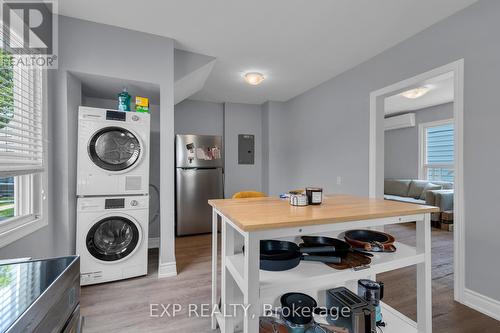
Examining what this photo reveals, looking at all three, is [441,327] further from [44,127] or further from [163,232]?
[44,127]

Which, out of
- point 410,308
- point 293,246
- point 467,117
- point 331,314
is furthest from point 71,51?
point 410,308

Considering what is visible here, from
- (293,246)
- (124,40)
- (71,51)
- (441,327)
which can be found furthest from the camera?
(124,40)

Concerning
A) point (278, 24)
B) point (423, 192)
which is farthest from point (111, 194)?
point (423, 192)

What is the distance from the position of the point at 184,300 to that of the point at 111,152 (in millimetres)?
1555

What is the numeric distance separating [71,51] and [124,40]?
471mm

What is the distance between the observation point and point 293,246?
1311 millimetres

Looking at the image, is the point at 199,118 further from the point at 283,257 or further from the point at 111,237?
the point at 283,257

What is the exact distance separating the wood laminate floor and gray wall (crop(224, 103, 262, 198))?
6.78 feet

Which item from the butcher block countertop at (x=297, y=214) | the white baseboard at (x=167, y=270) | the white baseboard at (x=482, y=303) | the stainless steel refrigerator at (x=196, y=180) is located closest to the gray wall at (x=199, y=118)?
the stainless steel refrigerator at (x=196, y=180)

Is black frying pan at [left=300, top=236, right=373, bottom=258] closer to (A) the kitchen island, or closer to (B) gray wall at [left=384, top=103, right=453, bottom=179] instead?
(A) the kitchen island

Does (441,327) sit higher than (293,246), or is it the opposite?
(293,246)

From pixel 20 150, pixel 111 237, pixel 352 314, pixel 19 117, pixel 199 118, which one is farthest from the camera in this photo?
pixel 199 118

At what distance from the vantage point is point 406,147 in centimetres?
582

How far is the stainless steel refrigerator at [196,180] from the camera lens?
375 cm
